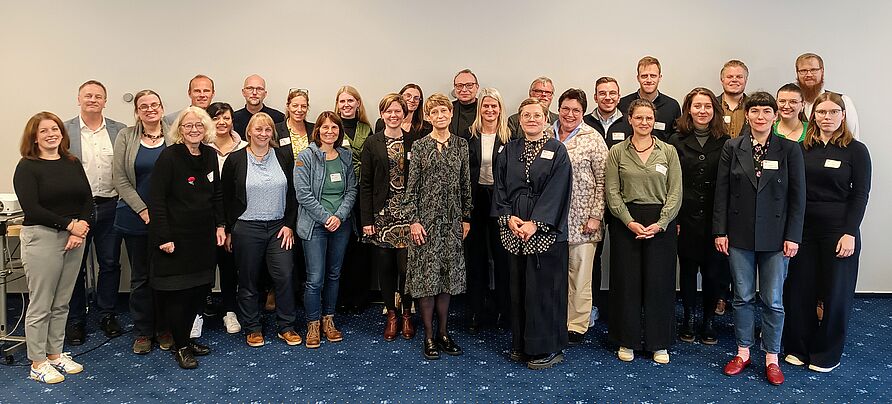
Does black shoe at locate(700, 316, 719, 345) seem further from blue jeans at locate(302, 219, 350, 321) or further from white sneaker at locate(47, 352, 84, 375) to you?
white sneaker at locate(47, 352, 84, 375)

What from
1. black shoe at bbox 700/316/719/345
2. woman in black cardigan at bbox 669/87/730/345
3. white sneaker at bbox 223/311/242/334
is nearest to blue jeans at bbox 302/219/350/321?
white sneaker at bbox 223/311/242/334

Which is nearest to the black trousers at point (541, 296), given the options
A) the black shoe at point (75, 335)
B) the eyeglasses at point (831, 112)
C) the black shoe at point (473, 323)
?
the black shoe at point (473, 323)

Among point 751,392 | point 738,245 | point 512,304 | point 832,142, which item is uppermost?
point 832,142

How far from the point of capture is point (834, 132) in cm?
338

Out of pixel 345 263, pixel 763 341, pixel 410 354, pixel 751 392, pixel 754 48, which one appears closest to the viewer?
pixel 751 392

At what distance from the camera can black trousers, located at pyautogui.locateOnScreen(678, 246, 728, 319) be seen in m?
3.88

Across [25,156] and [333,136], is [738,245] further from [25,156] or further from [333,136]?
[25,156]

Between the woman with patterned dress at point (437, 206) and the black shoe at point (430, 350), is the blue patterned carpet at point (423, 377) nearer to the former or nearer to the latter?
the black shoe at point (430, 350)

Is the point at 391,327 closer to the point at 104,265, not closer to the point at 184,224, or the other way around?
the point at 184,224

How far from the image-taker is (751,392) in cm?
322

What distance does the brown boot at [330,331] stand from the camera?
4.00m

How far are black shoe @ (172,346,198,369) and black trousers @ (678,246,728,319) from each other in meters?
2.93

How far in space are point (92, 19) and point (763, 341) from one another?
520 cm

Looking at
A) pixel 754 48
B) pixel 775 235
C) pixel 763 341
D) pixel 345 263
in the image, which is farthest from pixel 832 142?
pixel 345 263
